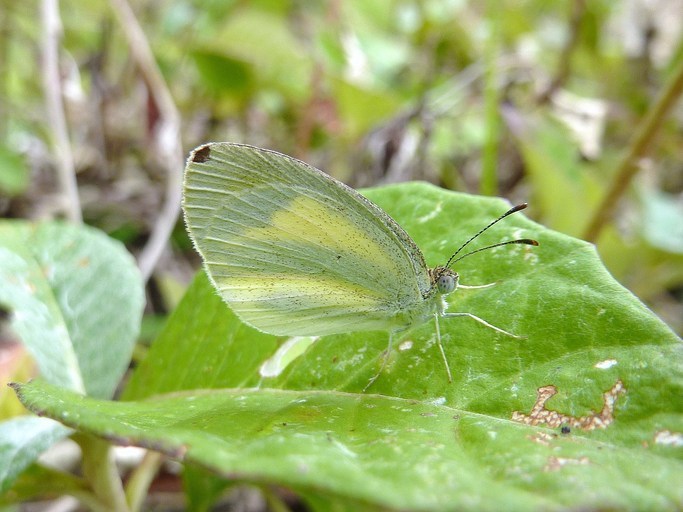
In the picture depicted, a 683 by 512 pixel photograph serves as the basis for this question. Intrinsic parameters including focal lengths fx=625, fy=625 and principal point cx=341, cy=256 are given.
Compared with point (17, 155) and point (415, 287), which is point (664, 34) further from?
point (17, 155)

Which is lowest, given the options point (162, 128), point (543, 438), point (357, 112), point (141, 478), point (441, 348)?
point (141, 478)

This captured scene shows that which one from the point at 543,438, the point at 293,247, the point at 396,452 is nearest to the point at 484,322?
the point at 543,438

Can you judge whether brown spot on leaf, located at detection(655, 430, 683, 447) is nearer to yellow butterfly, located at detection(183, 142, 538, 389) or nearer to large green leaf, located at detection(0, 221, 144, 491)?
yellow butterfly, located at detection(183, 142, 538, 389)

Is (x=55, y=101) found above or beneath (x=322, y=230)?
beneath

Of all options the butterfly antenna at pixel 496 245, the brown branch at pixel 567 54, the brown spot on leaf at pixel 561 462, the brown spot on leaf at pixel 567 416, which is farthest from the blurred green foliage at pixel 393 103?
the brown spot on leaf at pixel 561 462

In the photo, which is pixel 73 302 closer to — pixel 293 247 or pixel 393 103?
pixel 293 247

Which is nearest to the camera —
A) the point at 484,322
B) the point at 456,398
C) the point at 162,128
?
the point at 456,398

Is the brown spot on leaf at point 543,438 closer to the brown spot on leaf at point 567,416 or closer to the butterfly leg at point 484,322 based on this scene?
the brown spot on leaf at point 567,416
